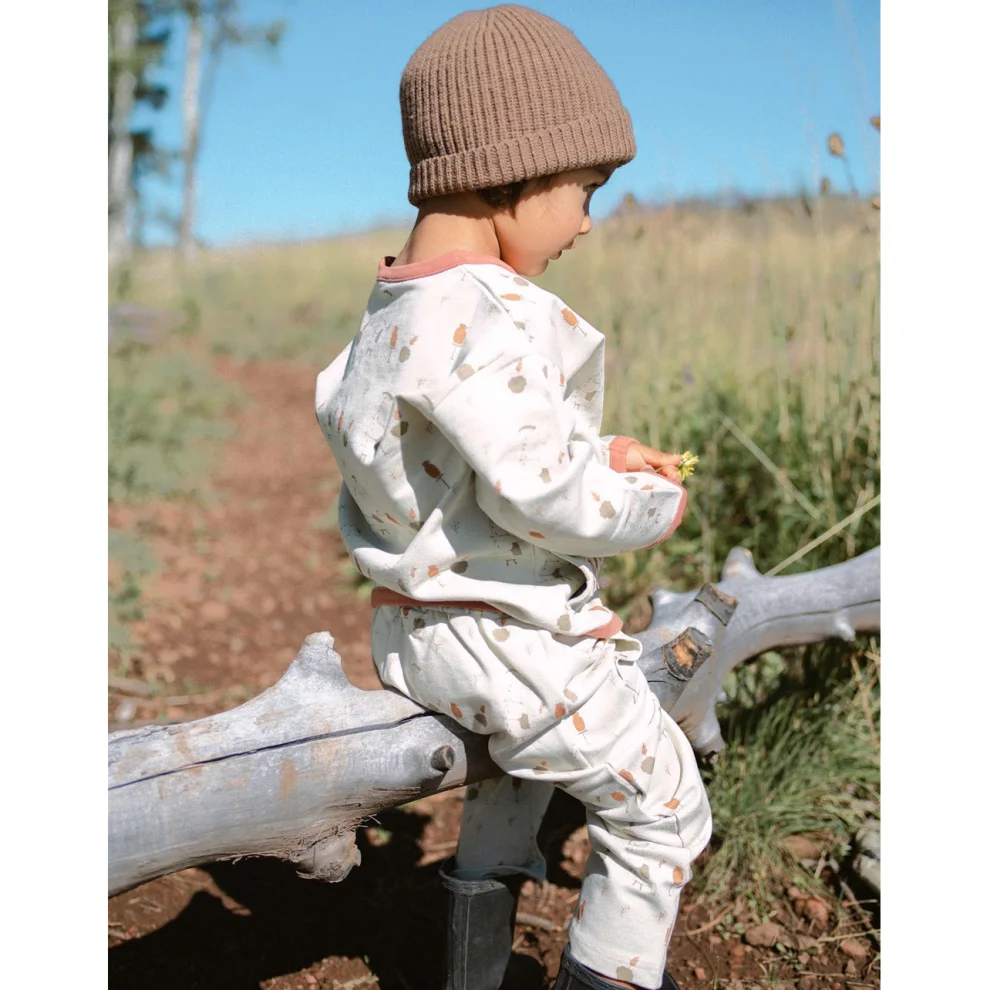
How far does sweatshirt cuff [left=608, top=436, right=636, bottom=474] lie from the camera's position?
172cm

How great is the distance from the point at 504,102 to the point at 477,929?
1.47m

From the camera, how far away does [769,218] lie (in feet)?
12.5

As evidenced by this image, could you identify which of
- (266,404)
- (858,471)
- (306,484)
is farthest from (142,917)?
(266,404)

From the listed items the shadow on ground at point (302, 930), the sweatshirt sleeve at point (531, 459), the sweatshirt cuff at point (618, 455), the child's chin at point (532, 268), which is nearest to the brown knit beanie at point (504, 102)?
the child's chin at point (532, 268)

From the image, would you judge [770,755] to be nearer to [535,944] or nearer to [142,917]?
[535,944]

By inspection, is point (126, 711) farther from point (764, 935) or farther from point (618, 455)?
point (618, 455)

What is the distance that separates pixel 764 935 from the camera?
2539 millimetres

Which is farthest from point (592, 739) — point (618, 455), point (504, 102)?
point (504, 102)

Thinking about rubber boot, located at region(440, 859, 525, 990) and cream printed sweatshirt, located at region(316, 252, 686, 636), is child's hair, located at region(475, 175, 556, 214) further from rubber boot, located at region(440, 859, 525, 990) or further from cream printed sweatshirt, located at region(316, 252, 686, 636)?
rubber boot, located at region(440, 859, 525, 990)

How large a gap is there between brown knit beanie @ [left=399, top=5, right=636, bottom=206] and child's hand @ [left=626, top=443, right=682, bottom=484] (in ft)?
1.46

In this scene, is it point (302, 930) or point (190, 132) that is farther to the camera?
point (190, 132)

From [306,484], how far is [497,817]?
183 inches

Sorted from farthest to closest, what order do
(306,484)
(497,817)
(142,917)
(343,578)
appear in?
(306,484) → (343,578) → (142,917) → (497,817)

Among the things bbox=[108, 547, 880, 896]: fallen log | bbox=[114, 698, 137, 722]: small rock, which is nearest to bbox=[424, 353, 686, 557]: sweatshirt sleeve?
bbox=[108, 547, 880, 896]: fallen log
